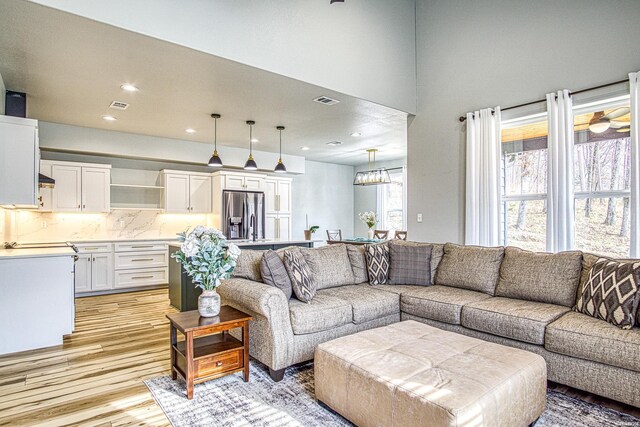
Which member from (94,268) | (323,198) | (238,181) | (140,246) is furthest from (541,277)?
(323,198)

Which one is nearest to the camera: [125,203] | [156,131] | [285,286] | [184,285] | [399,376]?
[399,376]

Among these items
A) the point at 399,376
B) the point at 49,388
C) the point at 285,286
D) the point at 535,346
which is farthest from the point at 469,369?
the point at 49,388

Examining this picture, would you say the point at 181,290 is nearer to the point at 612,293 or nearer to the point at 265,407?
the point at 265,407

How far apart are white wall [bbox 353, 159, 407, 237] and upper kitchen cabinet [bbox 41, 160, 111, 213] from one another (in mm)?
5917

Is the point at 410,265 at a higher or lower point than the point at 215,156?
lower

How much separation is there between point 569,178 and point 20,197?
5.37m

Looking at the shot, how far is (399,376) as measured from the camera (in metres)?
1.87

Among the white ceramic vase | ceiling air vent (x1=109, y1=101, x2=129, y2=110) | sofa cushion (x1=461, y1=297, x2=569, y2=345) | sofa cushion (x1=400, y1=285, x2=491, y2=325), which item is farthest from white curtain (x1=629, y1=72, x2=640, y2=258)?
ceiling air vent (x1=109, y1=101, x2=129, y2=110)

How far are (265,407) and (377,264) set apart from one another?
2000mm

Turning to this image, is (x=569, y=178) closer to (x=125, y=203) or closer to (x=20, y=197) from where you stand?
(x=20, y=197)

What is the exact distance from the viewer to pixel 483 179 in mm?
4242

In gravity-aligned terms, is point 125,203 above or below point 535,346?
above

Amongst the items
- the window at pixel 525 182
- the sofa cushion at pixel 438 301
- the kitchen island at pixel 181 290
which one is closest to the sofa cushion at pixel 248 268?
the sofa cushion at pixel 438 301

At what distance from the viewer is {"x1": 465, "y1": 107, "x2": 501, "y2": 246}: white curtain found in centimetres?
416
